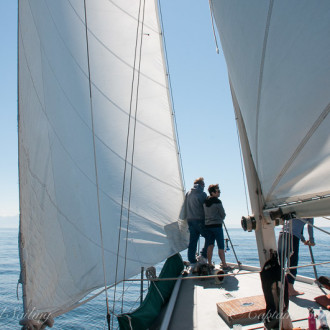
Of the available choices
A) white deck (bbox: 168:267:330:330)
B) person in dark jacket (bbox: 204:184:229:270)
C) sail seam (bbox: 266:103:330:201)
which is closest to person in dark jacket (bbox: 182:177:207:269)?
person in dark jacket (bbox: 204:184:229:270)

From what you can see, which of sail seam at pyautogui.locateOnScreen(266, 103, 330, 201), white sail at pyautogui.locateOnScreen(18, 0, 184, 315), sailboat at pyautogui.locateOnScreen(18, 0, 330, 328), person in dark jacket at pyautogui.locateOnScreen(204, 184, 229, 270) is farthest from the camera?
person in dark jacket at pyautogui.locateOnScreen(204, 184, 229, 270)

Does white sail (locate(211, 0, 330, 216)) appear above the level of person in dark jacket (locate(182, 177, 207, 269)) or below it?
above

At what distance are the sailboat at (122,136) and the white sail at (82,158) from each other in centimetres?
1

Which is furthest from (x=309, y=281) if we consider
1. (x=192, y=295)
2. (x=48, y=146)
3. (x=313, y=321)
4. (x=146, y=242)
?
(x=48, y=146)

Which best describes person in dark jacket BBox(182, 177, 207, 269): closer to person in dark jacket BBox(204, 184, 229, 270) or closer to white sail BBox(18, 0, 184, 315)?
person in dark jacket BBox(204, 184, 229, 270)

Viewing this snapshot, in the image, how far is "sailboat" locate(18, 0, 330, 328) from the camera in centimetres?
146

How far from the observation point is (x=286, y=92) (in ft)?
4.91

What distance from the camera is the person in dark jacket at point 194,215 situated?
4.69 metres

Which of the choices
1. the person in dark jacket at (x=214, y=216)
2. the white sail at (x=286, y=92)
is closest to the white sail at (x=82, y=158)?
the person in dark jacket at (x=214, y=216)

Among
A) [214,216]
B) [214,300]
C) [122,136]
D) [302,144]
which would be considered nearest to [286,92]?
[302,144]

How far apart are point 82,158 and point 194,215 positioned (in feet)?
8.22

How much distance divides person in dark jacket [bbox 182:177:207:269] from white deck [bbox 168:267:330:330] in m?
0.61

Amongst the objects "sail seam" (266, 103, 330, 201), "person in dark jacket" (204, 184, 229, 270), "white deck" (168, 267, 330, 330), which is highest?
"sail seam" (266, 103, 330, 201)

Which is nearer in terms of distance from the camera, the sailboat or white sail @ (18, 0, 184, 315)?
the sailboat
